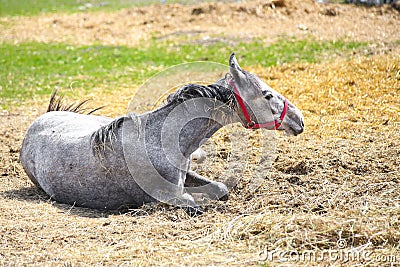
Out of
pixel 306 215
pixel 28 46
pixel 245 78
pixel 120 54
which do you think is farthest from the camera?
pixel 28 46

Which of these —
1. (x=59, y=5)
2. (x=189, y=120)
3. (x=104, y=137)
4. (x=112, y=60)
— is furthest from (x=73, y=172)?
(x=59, y=5)

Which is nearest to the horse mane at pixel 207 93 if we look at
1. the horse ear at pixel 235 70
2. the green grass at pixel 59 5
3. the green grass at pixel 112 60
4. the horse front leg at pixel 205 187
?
the horse ear at pixel 235 70

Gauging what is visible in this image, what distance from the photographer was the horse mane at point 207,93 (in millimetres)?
4781

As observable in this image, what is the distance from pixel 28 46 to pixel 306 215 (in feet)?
44.7

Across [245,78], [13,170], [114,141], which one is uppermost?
[245,78]

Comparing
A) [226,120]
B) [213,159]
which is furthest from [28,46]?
[226,120]

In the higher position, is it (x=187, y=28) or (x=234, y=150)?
(x=187, y=28)

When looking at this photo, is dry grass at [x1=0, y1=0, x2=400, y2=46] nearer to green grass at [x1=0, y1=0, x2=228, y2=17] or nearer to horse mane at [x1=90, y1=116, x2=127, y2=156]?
green grass at [x1=0, y1=0, x2=228, y2=17]

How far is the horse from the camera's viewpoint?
482cm

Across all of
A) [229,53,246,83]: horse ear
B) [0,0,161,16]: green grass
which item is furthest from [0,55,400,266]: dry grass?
[0,0,161,16]: green grass

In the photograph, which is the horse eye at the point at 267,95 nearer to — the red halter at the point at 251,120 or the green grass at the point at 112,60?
the red halter at the point at 251,120

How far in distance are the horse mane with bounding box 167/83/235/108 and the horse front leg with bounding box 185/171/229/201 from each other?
2.63 feet

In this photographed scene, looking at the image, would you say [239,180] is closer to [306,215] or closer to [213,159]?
[213,159]

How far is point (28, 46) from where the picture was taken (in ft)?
53.4
